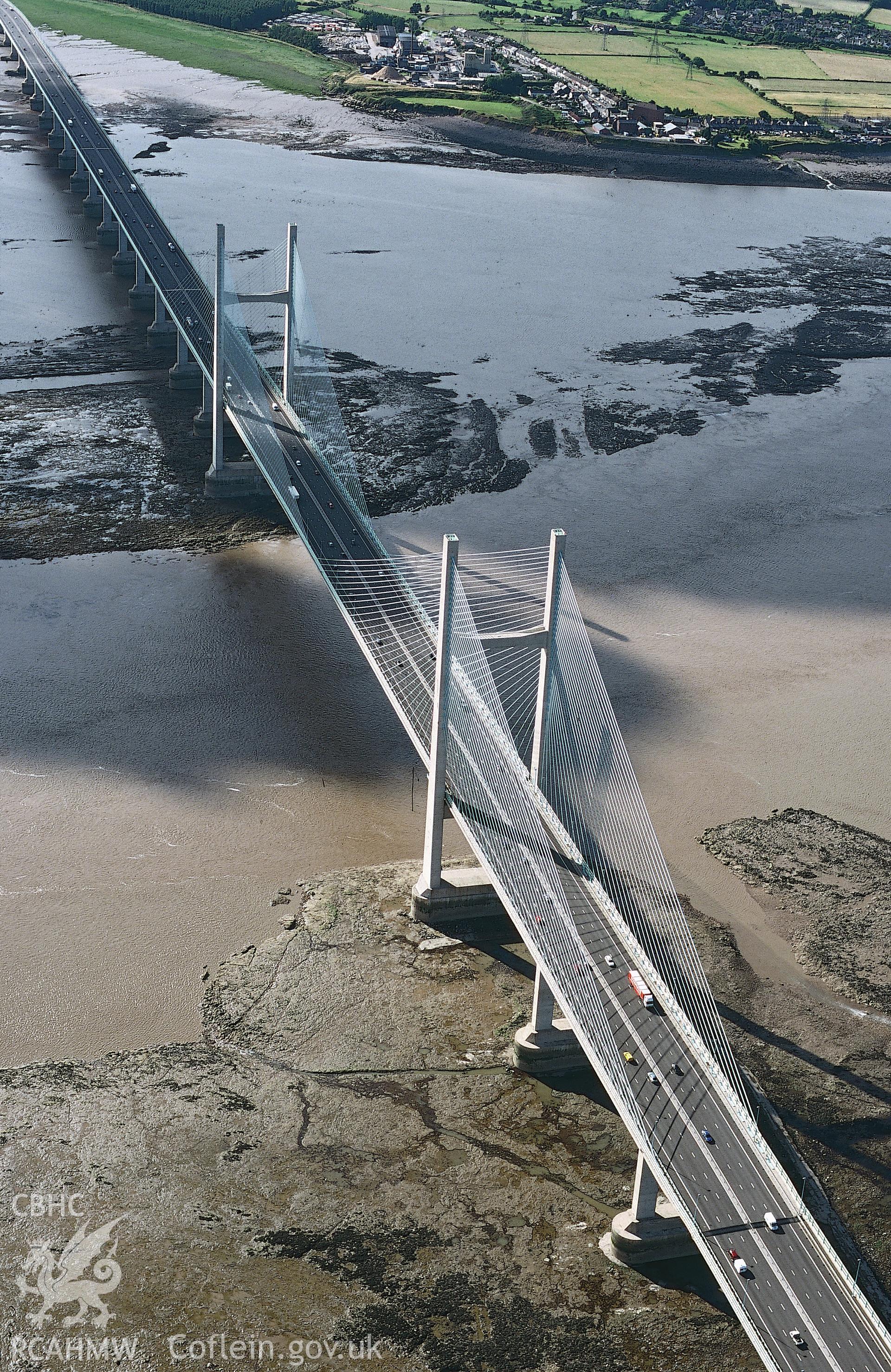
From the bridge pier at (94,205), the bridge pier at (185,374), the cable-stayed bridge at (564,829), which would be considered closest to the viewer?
the cable-stayed bridge at (564,829)

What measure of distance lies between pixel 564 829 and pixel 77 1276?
6.84 m

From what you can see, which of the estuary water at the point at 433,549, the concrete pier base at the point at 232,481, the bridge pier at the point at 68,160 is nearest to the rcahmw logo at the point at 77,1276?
the estuary water at the point at 433,549

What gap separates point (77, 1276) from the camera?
12805mm

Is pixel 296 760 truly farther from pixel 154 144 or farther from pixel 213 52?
pixel 213 52

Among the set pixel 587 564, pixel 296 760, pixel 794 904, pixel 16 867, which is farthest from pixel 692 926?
pixel 587 564

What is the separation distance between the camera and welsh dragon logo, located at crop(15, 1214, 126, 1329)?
1250cm

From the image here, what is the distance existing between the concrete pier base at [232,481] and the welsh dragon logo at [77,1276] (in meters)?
17.6

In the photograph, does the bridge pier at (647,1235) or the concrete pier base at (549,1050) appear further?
the concrete pier base at (549,1050)

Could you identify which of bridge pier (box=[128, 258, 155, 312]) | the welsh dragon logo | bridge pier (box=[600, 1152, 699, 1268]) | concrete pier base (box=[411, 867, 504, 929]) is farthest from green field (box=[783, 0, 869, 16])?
the welsh dragon logo

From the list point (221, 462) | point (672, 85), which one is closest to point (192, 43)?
point (672, 85)

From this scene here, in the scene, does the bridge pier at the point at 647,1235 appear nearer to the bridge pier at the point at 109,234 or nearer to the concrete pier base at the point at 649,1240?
the concrete pier base at the point at 649,1240

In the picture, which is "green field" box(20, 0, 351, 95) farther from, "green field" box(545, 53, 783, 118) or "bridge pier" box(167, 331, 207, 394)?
"bridge pier" box(167, 331, 207, 394)

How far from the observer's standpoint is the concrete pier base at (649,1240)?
13.1 meters

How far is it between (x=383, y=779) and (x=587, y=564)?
8.09 m
